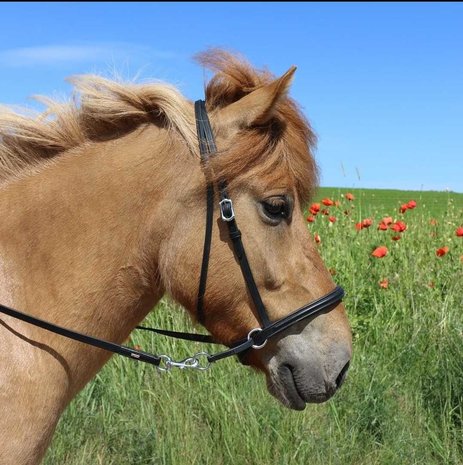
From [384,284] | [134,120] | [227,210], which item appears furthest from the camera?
[384,284]

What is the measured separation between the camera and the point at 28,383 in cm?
228

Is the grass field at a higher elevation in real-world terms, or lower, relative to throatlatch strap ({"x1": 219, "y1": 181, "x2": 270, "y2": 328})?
lower

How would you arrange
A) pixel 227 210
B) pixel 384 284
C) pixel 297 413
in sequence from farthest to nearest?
pixel 384 284 < pixel 297 413 < pixel 227 210

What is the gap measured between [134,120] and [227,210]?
1.78 feet

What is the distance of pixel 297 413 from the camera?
4.15 m

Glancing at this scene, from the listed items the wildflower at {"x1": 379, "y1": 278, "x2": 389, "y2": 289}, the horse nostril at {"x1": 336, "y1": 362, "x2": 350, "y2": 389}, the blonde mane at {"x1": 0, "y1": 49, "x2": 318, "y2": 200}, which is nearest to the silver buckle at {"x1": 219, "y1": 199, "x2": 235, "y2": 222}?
the blonde mane at {"x1": 0, "y1": 49, "x2": 318, "y2": 200}

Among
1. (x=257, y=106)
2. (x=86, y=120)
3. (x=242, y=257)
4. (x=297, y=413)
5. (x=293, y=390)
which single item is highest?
(x=257, y=106)

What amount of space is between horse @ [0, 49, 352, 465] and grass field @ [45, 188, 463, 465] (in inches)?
57.8

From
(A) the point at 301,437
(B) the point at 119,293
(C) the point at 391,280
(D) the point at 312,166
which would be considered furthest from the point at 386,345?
(B) the point at 119,293

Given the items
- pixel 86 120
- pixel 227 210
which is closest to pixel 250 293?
pixel 227 210

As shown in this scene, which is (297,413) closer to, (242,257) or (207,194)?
(242,257)

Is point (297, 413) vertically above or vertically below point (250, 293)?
below

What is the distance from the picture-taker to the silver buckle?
238 centimetres

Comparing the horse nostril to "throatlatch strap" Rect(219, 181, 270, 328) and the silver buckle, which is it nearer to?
"throatlatch strap" Rect(219, 181, 270, 328)
